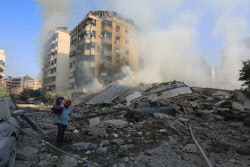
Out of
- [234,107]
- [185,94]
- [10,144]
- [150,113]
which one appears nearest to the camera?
[10,144]

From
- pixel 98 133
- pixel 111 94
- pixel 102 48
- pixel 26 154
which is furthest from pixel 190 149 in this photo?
pixel 102 48

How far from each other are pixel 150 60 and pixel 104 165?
116ft

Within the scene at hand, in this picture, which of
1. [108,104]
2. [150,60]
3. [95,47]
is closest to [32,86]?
[95,47]

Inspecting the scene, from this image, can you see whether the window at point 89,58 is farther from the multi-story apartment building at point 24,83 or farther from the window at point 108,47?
the multi-story apartment building at point 24,83

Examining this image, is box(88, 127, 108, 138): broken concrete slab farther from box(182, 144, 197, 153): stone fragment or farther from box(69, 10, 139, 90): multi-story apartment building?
box(69, 10, 139, 90): multi-story apartment building

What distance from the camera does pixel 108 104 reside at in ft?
40.2

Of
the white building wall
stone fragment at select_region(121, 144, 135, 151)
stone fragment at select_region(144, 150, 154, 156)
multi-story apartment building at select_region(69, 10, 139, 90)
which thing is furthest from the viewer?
the white building wall

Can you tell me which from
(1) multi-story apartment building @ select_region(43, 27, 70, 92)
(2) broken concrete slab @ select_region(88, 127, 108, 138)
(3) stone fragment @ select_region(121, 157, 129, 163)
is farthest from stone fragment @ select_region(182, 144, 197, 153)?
(1) multi-story apartment building @ select_region(43, 27, 70, 92)

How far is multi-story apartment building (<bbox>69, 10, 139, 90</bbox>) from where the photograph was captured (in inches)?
1275

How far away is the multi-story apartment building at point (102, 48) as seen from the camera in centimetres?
3238

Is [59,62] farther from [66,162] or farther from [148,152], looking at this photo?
[148,152]

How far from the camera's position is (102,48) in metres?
33.6

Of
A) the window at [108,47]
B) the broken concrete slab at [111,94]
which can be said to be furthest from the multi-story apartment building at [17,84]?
the broken concrete slab at [111,94]

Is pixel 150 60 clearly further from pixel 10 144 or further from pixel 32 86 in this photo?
pixel 32 86
